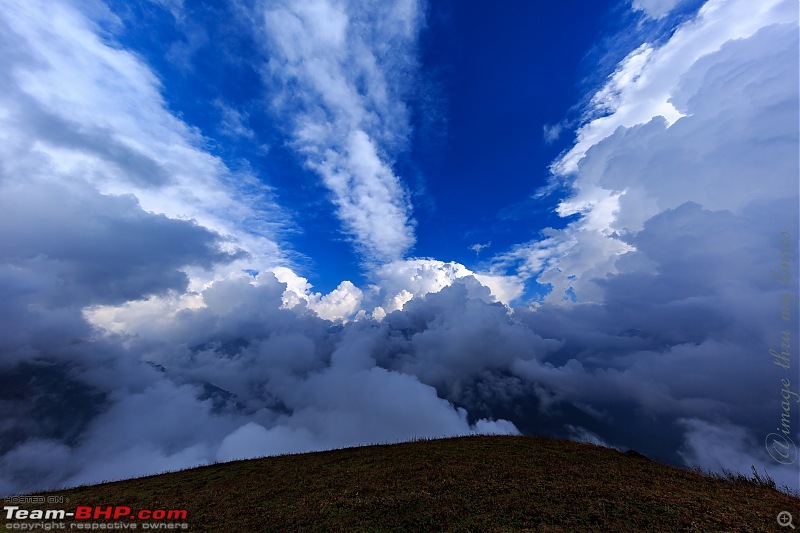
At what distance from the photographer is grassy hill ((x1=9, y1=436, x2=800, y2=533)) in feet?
53.1

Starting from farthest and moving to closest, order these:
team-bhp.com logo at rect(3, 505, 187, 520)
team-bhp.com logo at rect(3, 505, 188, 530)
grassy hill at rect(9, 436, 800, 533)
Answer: team-bhp.com logo at rect(3, 505, 187, 520) < team-bhp.com logo at rect(3, 505, 188, 530) < grassy hill at rect(9, 436, 800, 533)

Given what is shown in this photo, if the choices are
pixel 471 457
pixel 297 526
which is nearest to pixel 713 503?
pixel 471 457

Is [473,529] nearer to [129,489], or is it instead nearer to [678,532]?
[678,532]

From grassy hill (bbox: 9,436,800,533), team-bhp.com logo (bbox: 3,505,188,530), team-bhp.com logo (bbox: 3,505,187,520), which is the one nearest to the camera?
grassy hill (bbox: 9,436,800,533)

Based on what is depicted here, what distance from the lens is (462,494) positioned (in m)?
19.9

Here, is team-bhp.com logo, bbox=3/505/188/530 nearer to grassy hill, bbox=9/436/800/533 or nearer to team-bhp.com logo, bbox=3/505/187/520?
team-bhp.com logo, bbox=3/505/187/520

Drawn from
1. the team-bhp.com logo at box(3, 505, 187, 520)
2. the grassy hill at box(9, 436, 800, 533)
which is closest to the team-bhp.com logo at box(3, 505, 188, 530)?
the team-bhp.com logo at box(3, 505, 187, 520)

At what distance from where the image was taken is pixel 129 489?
27734 mm

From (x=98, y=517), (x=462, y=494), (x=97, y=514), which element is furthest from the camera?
(x=97, y=514)

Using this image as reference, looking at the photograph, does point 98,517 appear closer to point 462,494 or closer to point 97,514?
point 97,514

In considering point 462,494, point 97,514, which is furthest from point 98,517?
point 462,494

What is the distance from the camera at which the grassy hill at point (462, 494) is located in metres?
16.2

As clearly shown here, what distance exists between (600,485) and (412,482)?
39.4 ft

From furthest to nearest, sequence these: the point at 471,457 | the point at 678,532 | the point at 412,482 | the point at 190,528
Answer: the point at 471,457 → the point at 412,482 → the point at 190,528 → the point at 678,532
